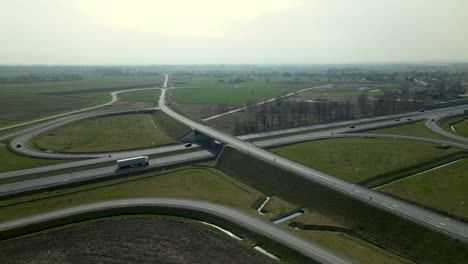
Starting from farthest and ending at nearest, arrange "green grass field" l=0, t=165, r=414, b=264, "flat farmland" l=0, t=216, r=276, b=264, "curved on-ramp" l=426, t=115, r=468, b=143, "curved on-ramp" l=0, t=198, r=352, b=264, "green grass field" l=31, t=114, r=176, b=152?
1. "curved on-ramp" l=426, t=115, r=468, b=143
2. "green grass field" l=31, t=114, r=176, b=152
3. "green grass field" l=0, t=165, r=414, b=264
4. "curved on-ramp" l=0, t=198, r=352, b=264
5. "flat farmland" l=0, t=216, r=276, b=264

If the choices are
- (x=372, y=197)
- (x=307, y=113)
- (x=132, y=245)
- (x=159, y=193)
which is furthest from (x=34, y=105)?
(x=372, y=197)

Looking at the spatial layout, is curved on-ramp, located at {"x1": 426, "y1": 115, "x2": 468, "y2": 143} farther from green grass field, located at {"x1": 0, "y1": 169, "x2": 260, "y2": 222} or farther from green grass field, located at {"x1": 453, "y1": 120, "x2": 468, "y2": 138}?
green grass field, located at {"x1": 0, "y1": 169, "x2": 260, "y2": 222}

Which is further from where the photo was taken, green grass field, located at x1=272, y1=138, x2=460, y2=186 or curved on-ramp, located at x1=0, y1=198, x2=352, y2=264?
green grass field, located at x1=272, y1=138, x2=460, y2=186

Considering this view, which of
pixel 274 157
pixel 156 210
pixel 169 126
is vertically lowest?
pixel 156 210

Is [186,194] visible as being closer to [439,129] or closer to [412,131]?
[412,131]

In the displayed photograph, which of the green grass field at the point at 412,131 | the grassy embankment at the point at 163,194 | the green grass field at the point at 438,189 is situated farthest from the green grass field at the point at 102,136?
the green grass field at the point at 412,131

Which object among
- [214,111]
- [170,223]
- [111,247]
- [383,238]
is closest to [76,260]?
[111,247]

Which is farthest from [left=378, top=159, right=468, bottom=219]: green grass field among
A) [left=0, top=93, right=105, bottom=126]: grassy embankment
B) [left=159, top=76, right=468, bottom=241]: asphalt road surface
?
[left=0, top=93, right=105, bottom=126]: grassy embankment
